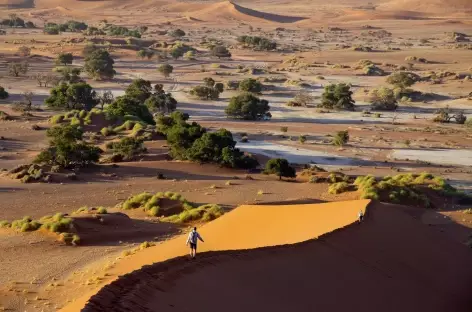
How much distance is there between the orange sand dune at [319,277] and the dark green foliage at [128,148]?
1630 cm

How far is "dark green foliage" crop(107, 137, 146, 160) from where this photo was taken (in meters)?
37.5

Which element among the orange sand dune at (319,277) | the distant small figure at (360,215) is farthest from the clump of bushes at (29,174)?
the distant small figure at (360,215)

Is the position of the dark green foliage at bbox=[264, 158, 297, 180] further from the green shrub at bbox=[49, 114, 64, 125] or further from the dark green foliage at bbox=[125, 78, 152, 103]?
the dark green foliage at bbox=[125, 78, 152, 103]

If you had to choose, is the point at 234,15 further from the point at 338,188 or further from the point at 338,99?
the point at 338,188

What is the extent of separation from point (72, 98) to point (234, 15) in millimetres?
117562

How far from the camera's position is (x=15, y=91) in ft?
215

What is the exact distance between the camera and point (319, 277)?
52.3ft

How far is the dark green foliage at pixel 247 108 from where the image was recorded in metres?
54.3

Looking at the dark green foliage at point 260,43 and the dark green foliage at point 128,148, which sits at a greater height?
the dark green foliage at point 260,43

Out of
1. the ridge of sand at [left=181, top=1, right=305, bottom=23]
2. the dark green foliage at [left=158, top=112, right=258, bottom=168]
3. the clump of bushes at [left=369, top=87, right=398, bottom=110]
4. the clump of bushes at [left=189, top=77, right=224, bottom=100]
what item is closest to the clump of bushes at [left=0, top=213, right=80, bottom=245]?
the dark green foliage at [left=158, top=112, right=258, bottom=168]

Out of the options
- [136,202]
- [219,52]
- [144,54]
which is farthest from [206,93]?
[136,202]

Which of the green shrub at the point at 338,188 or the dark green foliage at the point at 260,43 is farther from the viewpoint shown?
the dark green foliage at the point at 260,43

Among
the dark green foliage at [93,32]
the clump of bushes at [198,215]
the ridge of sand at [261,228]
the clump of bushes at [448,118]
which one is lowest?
the clump of bushes at [448,118]

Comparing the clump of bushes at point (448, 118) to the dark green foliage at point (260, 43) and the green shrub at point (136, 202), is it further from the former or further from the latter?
the dark green foliage at point (260, 43)
